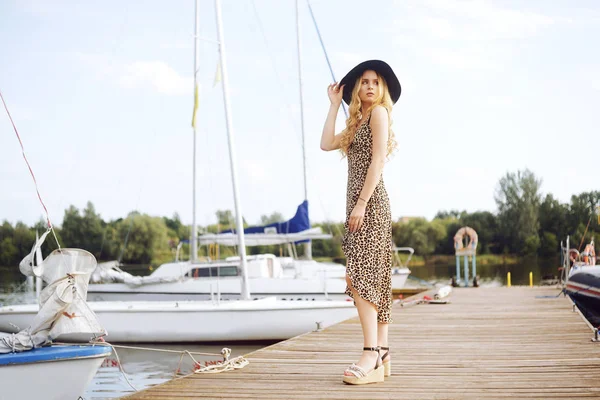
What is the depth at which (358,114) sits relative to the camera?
4.03m

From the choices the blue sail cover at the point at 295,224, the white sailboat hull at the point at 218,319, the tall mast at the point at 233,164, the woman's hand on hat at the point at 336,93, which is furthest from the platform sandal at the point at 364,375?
the blue sail cover at the point at 295,224

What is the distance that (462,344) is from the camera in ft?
19.0

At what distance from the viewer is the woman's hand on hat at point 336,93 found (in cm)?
401

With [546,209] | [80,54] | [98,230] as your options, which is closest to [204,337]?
[80,54]

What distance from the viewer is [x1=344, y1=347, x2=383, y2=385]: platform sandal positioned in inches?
150

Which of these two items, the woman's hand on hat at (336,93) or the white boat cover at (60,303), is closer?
the woman's hand on hat at (336,93)

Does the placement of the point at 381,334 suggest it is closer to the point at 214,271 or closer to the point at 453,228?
the point at 214,271

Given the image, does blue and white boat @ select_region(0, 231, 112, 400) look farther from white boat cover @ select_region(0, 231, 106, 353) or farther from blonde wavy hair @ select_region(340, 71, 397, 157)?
blonde wavy hair @ select_region(340, 71, 397, 157)

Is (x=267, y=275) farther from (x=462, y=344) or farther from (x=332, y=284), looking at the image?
(x=462, y=344)

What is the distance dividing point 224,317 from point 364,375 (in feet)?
28.8

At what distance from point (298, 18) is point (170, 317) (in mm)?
12495

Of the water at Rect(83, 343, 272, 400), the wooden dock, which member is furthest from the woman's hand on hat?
the water at Rect(83, 343, 272, 400)

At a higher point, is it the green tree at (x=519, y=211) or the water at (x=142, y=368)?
the green tree at (x=519, y=211)

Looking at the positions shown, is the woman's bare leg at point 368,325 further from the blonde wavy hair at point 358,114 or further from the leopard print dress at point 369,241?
the blonde wavy hair at point 358,114
